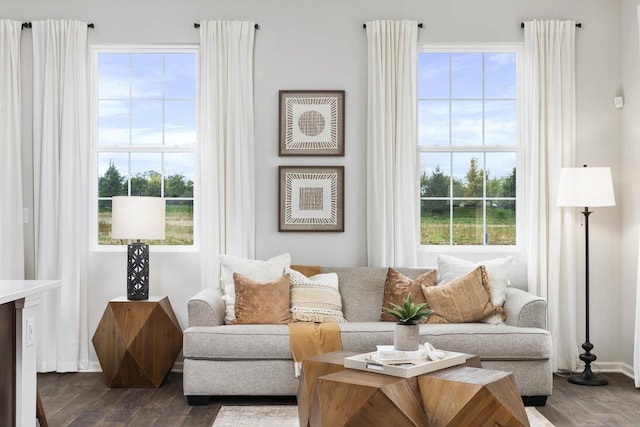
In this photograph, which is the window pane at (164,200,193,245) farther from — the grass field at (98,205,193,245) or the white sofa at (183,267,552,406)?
the white sofa at (183,267,552,406)

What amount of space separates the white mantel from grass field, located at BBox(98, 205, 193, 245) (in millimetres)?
2344

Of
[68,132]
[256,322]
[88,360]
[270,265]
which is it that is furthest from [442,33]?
[88,360]

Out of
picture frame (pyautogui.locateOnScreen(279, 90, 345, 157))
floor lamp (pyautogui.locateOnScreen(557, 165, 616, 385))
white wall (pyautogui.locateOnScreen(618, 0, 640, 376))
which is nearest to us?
floor lamp (pyautogui.locateOnScreen(557, 165, 616, 385))

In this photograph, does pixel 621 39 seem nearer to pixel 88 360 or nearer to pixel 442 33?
pixel 442 33

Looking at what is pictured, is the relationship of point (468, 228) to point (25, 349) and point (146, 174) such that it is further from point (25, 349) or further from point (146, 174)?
point (25, 349)

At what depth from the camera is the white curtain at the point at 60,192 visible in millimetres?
5020

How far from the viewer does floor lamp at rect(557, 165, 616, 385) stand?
464cm

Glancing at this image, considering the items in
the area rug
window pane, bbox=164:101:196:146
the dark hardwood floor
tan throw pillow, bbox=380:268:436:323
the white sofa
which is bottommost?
the dark hardwood floor

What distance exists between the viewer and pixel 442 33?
5.16m

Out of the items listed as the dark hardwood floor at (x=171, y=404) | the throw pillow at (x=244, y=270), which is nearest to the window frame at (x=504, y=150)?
the dark hardwood floor at (x=171, y=404)

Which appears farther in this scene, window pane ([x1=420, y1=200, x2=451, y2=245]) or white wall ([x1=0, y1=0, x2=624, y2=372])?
window pane ([x1=420, y1=200, x2=451, y2=245])

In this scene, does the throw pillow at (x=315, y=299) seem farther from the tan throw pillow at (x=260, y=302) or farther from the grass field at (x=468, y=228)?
the grass field at (x=468, y=228)

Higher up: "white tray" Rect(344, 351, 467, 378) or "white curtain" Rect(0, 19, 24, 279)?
"white curtain" Rect(0, 19, 24, 279)

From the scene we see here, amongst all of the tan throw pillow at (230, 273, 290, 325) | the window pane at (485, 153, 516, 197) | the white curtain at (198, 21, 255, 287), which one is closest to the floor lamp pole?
the window pane at (485, 153, 516, 197)
